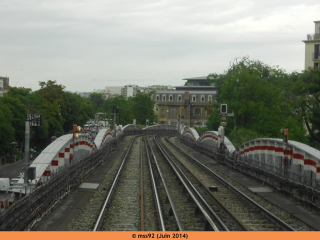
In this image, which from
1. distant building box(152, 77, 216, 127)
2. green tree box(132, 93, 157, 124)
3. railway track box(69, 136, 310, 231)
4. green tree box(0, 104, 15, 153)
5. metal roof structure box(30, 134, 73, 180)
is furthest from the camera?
green tree box(132, 93, 157, 124)

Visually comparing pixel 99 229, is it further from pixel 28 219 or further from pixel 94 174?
pixel 94 174

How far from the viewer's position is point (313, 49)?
188ft

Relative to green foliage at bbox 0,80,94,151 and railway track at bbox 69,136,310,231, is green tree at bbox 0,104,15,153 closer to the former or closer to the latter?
green foliage at bbox 0,80,94,151

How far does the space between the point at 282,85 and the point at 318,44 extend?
1186cm

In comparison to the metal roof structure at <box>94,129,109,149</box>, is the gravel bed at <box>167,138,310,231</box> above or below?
below

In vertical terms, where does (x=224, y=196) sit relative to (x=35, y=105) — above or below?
below

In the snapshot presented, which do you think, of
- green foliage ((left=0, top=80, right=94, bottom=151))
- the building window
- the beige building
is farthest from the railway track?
the building window

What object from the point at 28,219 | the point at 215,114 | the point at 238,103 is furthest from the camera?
the point at 215,114

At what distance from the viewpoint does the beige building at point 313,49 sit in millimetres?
56750

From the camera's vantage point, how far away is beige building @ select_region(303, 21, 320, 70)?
56.8 meters

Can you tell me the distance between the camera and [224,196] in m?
16.8

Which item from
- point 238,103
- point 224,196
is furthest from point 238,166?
point 238,103

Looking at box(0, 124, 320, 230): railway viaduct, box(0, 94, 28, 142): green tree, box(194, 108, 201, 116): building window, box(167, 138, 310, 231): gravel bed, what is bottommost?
box(167, 138, 310, 231): gravel bed

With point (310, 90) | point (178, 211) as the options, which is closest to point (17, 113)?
point (310, 90)
